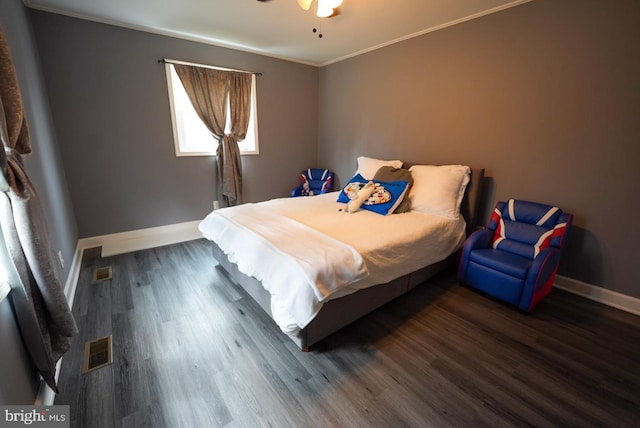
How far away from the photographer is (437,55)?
3.02 m

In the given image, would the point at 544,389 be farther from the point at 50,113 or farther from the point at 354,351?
the point at 50,113

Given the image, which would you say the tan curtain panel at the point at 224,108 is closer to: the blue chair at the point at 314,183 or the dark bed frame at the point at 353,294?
the blue chair at the point at 314,183

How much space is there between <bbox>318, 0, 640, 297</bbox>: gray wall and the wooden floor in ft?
2.49

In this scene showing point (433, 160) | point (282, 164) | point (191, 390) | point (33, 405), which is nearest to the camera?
point (33, 405)

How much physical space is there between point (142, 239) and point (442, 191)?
3.66 meters

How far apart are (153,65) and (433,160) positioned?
356 centimetres

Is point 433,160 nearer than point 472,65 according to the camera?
No

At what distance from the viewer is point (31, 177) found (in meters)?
1.82

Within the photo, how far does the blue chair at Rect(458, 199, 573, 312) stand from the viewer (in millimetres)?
2109

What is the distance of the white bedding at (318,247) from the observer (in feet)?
5.34

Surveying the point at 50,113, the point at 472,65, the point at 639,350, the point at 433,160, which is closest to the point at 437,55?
the point at 472,65

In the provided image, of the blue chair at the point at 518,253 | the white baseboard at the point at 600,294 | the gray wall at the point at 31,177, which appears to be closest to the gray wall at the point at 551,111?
the white baseboard at the point at 600,294

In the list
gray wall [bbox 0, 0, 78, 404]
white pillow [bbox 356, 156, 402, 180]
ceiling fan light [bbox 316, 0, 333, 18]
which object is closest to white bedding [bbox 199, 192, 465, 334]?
white pillow [bbox 356, 156, 402, 180]

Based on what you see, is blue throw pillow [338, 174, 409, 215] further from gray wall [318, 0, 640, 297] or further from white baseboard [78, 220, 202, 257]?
white baseboard [78, 220, 202, 257]
